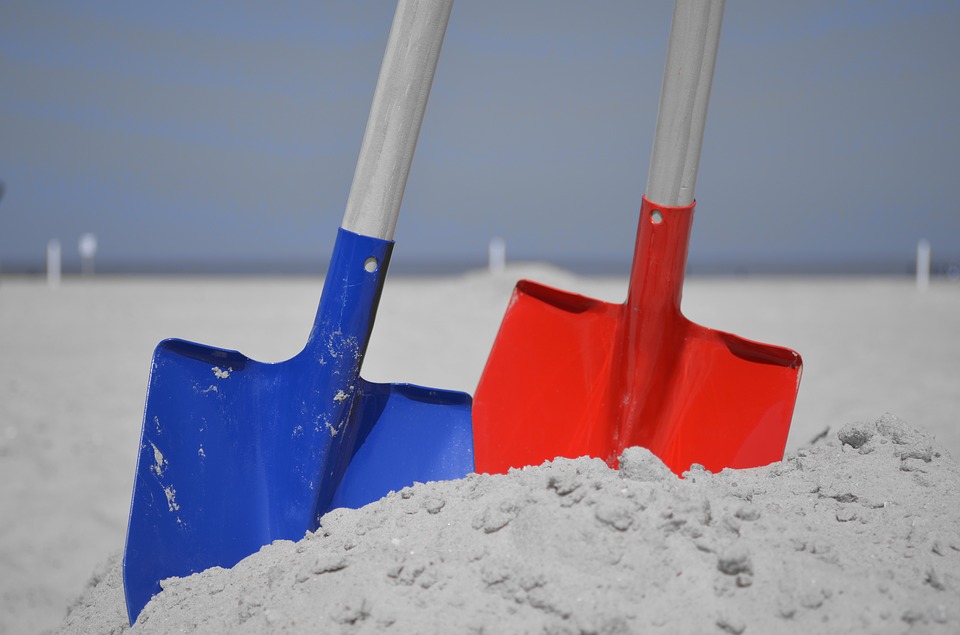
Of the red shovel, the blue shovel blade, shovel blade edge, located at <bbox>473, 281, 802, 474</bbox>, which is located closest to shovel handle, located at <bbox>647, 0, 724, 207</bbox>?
the red shovel

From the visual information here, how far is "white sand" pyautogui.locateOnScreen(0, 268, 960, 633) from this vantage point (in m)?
2.57

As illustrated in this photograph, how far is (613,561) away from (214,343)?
4.58 m

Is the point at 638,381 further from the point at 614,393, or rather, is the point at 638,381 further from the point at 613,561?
the point at 613,561

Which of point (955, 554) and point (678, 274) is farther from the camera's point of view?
point (678, 274)

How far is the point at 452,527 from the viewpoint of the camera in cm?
150

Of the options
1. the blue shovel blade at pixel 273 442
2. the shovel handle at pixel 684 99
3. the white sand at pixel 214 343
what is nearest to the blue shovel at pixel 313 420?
the blue shovel blade at pixel 273 442

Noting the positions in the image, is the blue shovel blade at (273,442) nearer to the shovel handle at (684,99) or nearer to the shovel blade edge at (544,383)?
the shovel blade edge at (544,383)

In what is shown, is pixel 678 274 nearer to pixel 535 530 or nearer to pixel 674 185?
pixel 674 185

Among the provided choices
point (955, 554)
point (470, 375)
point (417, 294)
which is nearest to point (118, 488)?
point (470, 375)

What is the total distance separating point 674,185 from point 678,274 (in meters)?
0.23

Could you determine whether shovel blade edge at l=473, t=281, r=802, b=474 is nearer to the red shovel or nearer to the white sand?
the red shovel

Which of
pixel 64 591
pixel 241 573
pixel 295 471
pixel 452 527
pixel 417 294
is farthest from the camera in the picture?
pixel 417 294

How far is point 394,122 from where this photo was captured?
1899 mm

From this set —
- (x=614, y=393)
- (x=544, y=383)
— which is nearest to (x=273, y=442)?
(x=544, y=383)
